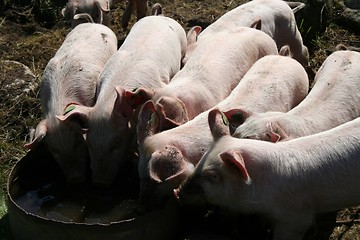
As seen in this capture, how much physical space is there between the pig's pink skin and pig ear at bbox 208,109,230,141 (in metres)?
1.86

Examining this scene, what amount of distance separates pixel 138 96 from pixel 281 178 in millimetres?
1175

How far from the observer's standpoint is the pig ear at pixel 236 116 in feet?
14.2

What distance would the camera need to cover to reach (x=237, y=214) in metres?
4.22

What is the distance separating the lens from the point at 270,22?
6059mm

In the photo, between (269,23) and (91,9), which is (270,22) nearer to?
(269,23)

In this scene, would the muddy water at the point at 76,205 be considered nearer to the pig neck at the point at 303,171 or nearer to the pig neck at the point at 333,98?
the pig neck at the point at 303,171

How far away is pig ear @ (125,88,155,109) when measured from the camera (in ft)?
14.8

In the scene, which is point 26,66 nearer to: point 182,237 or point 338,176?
point 182,237

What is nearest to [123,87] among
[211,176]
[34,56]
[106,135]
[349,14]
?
[106,135]

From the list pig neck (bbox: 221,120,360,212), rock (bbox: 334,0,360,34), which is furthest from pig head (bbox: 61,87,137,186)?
rock (bbox: 334,0,360,34)

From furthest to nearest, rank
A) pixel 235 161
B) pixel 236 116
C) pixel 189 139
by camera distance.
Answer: pixel 236 116 → pixel 189 139 → pixel 235 161

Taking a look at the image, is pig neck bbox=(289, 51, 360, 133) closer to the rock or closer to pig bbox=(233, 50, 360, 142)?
pig bbox=(233, 50, 360, 142)

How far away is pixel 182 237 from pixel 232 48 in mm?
1594

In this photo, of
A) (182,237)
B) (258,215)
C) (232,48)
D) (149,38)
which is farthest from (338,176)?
(149,38)
